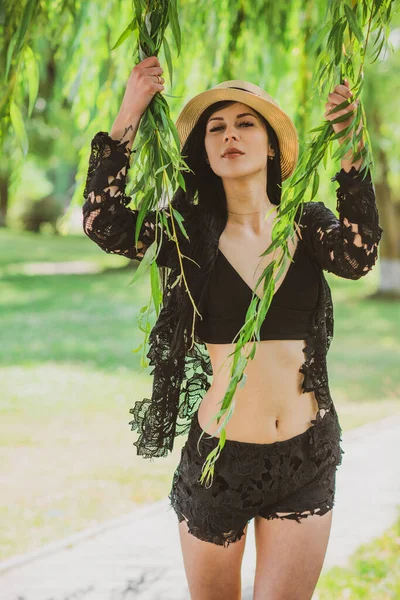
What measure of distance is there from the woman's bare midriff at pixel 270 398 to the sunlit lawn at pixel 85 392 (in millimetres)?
2488

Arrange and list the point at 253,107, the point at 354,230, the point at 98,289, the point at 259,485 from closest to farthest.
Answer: the point at 354,230, the point at 259,485, the point at 253,107, the point at 98,289

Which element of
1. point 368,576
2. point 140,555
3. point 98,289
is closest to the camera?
point 368,576

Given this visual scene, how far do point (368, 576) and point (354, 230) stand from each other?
221 cm

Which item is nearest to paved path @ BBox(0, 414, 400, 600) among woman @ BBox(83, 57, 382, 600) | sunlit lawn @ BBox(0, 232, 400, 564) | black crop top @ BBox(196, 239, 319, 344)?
sunlit lawn @ BBox(0, 232, 400, 564)

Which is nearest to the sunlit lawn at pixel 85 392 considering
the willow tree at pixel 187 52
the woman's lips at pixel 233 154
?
the willow tree at pixel 187 52

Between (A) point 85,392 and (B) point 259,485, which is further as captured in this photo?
(A) point 85,392

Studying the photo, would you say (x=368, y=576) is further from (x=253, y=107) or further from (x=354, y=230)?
(x=253, y=107)

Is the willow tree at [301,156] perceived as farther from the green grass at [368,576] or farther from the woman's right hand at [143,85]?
the green grass at [368,576]

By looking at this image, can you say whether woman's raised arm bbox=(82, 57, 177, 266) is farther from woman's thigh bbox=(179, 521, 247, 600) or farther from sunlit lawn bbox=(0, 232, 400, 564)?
sunlit lawn bbox=(0, 232, 400, 564)

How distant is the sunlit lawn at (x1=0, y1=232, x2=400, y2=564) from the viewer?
4.98 meters

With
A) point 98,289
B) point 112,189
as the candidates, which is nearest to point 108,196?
point 112,189

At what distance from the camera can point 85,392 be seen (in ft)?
25.8

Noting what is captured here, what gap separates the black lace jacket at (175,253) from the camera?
1904mm

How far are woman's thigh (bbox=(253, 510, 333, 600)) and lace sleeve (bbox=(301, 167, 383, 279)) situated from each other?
0.61 meters
